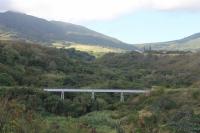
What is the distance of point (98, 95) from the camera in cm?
8288

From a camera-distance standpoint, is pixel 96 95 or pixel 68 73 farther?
pixel 68 73

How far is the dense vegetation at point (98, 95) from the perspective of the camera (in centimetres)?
3588

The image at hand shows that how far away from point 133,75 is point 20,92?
49446mm

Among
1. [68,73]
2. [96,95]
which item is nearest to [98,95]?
[96,95]

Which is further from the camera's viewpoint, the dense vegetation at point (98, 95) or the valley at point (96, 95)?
the valley at point (96, 95)

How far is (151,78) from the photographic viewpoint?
114m

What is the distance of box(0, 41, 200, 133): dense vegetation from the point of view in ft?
118

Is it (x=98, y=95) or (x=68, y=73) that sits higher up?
(x=68, y=73)

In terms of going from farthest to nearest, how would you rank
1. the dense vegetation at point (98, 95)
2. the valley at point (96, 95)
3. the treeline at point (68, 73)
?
the treeline at point (68, 73), the valley at point (96, 95), the dense vegetation at point (98, 95)

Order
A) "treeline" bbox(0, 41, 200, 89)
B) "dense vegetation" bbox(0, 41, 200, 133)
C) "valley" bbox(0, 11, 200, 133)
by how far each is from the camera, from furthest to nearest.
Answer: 1. "treeline" bbox(0, 41, 200, 89)
2. "valley" bbox(0, 11, 200, 133)
3. "dense vegetation" bbox(0, 41, 200, 133)

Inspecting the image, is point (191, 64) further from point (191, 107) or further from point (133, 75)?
point (191, 107)

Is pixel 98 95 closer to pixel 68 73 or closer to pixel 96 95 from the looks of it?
pixel 96 95

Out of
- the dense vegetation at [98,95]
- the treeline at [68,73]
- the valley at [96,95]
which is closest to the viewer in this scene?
the dense vegetation at [98,95]

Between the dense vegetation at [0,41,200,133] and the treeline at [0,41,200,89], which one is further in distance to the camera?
the treeline at [0,41,200,89]
